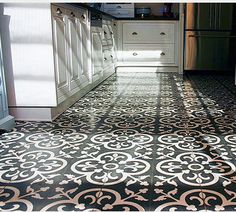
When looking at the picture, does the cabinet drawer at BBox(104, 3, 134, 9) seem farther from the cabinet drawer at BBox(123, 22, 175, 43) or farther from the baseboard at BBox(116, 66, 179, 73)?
the baseboard at BBox(116, 66, 179, 73)

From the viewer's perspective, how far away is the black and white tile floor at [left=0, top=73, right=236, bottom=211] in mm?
1227

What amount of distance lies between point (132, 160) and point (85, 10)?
2046mm

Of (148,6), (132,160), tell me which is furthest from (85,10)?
(148,6)

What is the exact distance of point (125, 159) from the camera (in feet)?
5.35

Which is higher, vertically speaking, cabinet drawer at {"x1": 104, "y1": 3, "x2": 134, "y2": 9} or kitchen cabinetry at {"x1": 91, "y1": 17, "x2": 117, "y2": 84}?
cabinet drawer at {"x1": 104, "y1": 3, "x2": 134, "y2": 9}

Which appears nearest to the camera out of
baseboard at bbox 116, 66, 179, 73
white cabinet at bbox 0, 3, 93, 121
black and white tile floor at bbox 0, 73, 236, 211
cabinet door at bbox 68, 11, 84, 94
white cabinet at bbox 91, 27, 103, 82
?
black and white tile floor at bbox 0, 73, 236, 211

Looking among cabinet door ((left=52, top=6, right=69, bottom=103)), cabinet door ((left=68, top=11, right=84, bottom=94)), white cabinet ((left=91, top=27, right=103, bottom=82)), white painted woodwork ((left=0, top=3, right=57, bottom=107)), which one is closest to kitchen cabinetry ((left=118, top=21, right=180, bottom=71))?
white cabinet ((left=91, top=27, right=103, bottom=82))

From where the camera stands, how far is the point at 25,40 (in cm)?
220

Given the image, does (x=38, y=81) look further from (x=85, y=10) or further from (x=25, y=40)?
(x=85, y=10)

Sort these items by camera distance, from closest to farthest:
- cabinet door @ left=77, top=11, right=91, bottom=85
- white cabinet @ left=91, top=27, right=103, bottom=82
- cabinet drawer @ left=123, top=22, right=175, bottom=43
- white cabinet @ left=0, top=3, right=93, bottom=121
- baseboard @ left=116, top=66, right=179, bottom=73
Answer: white cabinet @ left=0, top=3, right=93, bottom=121 < cabinet door @ left=77, top=11, right=91, bottom=85 < white cabinet @ left=91, top=27, right=103, bottom=82 < cabinet drawer @ left=123, top=22, right=175, bottom=43 < baseboard @ left=116, top=66, right=179, bottom=73

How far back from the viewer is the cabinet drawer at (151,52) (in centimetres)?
524

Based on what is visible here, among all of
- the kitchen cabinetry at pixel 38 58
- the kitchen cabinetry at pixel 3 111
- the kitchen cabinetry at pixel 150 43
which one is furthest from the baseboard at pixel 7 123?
the kitchen cabinetry at pixel 150 43

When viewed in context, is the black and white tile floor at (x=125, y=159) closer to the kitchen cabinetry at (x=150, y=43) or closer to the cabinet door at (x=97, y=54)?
the cabinet door at (x=97, y=54)

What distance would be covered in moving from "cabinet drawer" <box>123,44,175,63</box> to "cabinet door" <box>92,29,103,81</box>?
4.61 ft
